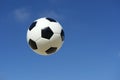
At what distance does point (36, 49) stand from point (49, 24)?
1.49 meters

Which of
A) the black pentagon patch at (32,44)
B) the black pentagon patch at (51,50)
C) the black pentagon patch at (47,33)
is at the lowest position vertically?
the black pentagon patch at (51,50)

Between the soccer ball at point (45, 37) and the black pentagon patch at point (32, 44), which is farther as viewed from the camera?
the black pentagon patch at point (32, 44)

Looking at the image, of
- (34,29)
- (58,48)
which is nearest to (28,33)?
(34,29)

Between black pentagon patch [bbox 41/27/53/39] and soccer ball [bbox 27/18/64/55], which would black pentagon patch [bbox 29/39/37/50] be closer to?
soccer ball [bbox 27/18/64/55]

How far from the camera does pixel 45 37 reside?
66.2 feet

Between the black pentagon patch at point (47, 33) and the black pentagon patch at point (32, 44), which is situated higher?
the black pentagon patch at point (47, 33)

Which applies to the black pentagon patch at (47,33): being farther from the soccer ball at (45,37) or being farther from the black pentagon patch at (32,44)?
the black pentagon patch at (32,44)

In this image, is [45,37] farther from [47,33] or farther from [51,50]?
[51,50]

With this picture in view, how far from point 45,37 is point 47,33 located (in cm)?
30

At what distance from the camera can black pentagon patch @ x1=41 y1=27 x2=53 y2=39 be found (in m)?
20.2

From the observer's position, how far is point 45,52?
2044 centimetres

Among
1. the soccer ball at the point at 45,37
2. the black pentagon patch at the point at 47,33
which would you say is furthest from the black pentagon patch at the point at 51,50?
the black pentagon patch at the point at 47,33

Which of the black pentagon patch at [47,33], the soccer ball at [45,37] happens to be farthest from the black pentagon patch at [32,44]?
the black pentagon patch at [47,33]

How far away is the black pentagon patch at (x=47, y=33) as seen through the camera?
2024 centimetres
